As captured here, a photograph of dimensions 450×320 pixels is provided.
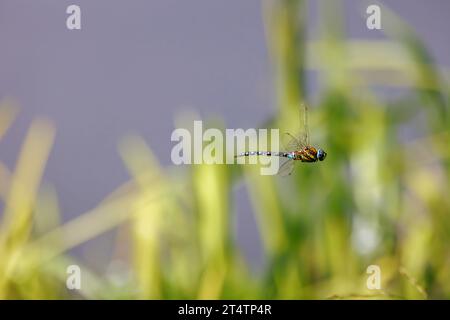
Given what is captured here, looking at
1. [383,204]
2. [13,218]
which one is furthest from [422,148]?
[13,218]

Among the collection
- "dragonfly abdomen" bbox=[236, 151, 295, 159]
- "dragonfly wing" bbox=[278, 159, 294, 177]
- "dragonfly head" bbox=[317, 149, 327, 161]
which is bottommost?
"dragonfly wing" bbox=[278, 159, 294, 177]

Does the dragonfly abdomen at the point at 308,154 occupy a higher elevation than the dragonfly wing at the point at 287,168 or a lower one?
higher

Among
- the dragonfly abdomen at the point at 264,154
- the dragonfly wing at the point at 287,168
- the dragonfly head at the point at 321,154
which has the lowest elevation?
the dragonfly wing at the point at 287,168

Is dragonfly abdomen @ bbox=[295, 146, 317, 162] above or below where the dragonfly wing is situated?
above

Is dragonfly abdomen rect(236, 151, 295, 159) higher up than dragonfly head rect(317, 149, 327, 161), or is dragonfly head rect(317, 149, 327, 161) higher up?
dragonfly abdomen rect(236, 151, 295, 159)

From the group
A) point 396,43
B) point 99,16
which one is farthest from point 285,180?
point 99,16

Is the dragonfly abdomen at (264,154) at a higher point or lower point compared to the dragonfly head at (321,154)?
higher

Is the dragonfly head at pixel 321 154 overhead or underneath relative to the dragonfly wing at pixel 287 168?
overhead
